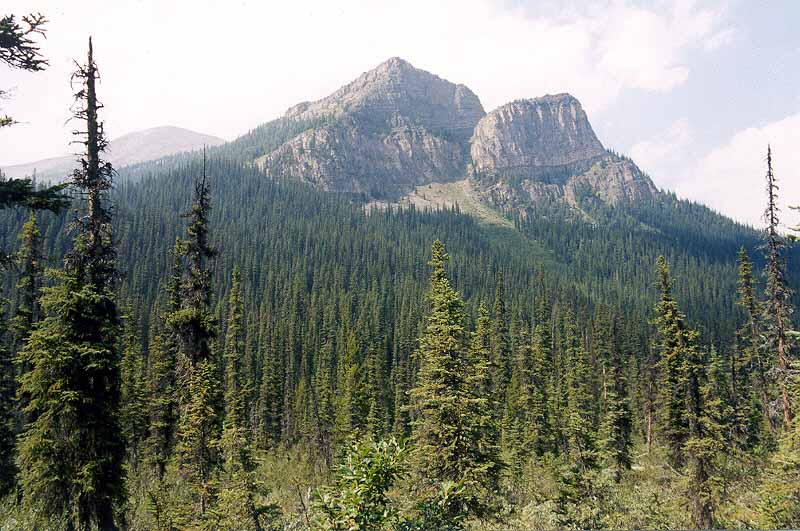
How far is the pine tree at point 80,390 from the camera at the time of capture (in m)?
15.1

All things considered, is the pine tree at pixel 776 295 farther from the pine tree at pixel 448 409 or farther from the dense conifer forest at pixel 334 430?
the pine tree at pixel 448 409

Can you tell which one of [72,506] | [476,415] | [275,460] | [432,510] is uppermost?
[432,510]

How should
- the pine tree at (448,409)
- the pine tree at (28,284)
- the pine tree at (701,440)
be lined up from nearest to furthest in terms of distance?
the pine tree at (448,409), the pine tree at (701,440), the pine tree at (28,284)

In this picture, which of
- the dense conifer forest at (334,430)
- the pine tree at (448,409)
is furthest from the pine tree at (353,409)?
the pine tree at (448,409)

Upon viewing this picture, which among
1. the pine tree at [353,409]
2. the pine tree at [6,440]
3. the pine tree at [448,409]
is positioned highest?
the pine tree at [448,409]

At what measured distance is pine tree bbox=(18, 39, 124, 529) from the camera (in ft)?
49.4

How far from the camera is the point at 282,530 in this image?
16.9 metres

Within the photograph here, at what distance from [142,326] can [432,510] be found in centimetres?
10584

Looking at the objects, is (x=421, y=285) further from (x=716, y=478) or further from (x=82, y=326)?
(x=82, y=326)

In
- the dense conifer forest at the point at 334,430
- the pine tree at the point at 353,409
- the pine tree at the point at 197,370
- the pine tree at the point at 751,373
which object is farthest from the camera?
the pine tree at the point at 353,409

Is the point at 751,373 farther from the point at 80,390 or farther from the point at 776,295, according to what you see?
the point at 80,390

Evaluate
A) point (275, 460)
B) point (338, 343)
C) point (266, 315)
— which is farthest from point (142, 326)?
point (275, 460)

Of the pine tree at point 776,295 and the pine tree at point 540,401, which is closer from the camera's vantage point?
the pine tree at point 776,295

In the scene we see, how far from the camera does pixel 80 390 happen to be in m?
15.5
